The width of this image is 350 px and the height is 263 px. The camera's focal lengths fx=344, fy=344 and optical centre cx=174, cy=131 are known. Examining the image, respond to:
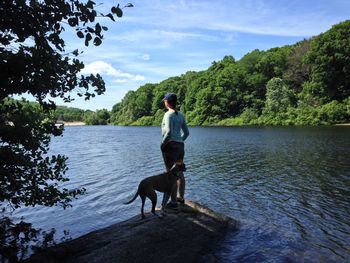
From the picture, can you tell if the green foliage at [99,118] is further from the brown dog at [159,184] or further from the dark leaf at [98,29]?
the dark leaf at [98,29]

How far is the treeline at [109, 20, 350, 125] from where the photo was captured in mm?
70125

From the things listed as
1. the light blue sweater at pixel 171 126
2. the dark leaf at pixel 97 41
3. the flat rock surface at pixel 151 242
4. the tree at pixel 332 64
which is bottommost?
the flat rock surface at pixel 151 242

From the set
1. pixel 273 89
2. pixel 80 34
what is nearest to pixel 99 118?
pixel 273 89

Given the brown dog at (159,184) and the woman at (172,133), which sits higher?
the woman at (172,133)

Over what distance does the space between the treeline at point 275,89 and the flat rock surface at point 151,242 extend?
6423 cm

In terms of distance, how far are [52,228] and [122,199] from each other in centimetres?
459

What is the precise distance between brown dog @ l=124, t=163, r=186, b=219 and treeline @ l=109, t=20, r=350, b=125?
64238 mm

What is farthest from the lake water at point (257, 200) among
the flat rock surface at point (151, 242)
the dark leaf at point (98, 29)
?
the dark leaf at point (98, 29)

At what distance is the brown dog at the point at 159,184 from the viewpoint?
903cm

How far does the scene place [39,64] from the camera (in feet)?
18.0

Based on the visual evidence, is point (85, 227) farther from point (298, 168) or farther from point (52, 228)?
point (298, 168)

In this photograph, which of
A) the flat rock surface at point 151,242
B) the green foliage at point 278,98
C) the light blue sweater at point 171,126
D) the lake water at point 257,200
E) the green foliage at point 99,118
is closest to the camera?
the flat rock surface at point 151,242

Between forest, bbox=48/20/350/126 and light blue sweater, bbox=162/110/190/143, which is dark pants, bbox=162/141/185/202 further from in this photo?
forest, bbox=48/20/350/126

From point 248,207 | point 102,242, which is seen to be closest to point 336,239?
point 248,207
